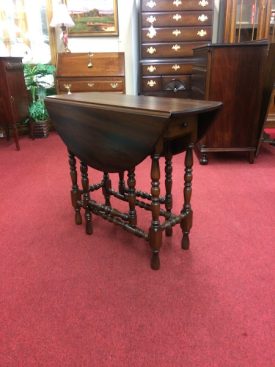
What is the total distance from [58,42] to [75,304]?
382 cm

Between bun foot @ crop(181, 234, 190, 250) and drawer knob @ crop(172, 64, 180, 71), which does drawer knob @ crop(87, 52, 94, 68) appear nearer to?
drawer knob @ crop(172, 64, 180, 71)

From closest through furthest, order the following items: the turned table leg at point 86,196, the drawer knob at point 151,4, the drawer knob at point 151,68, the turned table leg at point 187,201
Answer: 1. the turned table leg at point 187,201
2. the turned table leg at point 86,196
3. the drawer knob at point 151,4
4. the drawer knob at point 151,68

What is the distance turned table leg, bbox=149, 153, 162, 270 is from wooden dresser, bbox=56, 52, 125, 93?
8.96 ft

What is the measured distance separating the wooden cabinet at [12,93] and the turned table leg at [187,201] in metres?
2.54

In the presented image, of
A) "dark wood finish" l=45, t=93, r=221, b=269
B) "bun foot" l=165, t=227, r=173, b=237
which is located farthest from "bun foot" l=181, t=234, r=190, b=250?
"bun foot" l=165, t=227, r=173, b=237

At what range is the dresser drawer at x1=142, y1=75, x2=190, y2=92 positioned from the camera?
375 centimetres

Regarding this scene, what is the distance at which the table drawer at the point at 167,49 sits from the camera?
3.65 metres

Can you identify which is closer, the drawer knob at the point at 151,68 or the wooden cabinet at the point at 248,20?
the wooden cabinet at the point at 248,20

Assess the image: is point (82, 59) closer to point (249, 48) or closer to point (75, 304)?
point (249, 48)

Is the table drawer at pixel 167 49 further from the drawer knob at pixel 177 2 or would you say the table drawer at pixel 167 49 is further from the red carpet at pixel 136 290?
the red carpet at pixel 136 290

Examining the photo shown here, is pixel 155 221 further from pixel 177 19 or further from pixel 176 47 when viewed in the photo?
pixel 177 19

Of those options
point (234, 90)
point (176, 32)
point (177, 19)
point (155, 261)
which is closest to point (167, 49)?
point (176, 32)

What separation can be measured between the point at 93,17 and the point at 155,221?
357 centimetres

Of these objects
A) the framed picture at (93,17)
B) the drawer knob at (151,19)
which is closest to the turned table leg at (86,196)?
the drawer knob at (151,19)
